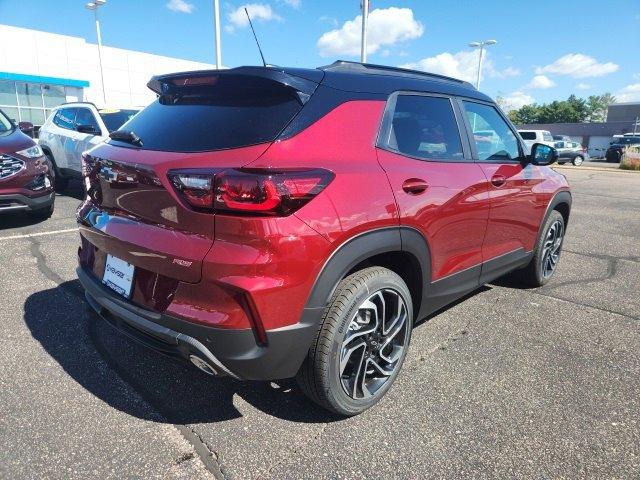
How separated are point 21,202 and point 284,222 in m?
5.34

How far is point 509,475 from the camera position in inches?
80.9

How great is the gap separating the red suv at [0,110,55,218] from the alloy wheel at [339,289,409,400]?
17.3ft

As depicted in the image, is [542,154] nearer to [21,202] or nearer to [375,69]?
[375,69]

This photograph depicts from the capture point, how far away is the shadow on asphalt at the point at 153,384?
244 centimetres

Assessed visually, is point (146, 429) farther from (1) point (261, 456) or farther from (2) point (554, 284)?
(2) point (554, 284)

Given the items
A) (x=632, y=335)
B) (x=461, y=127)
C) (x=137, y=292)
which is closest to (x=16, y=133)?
(x=137, y=292)

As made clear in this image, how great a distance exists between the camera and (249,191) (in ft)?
6.26

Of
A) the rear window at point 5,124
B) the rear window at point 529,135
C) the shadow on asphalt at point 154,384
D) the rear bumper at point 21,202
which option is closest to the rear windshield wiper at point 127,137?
the shadow on asphalt at point 154,384

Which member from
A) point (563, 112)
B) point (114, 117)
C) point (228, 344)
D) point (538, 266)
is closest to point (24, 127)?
point (114, 117)

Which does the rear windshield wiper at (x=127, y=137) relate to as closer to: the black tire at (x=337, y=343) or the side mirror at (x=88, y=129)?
the black tire at (x=337, y=343)

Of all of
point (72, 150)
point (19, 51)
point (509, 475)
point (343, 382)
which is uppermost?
point (19, 51)

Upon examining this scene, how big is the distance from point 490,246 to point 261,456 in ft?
7.01

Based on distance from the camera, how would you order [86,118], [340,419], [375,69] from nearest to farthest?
[340,419] < [375,69] < [86,118]

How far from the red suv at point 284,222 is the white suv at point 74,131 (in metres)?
5.31
